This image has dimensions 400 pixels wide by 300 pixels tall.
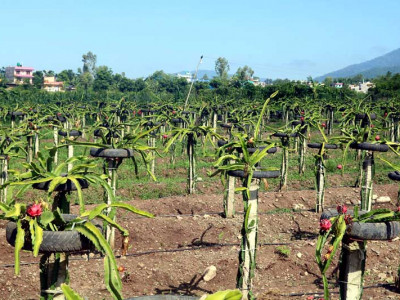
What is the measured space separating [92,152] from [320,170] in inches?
221

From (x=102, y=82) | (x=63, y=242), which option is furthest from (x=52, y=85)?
(x=63, y=242)

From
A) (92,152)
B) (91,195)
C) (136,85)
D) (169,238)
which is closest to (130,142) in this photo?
(92,152)

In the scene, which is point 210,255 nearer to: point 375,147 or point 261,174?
point 261,174

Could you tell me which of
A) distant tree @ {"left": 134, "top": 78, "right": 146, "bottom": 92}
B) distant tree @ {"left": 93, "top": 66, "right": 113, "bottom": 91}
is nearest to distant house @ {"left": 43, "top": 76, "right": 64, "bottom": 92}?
distant tree @ {"left": 93, "top": 66, "right": 113, "bottom": 91}

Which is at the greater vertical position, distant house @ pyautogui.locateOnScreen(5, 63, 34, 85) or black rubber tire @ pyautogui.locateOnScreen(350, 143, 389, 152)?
distant house @ pyautogui.locateOnScreen(5, 63, 34, 85)

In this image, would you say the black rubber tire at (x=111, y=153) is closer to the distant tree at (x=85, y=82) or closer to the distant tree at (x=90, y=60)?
→ the distant tree at (x=85, y=82)

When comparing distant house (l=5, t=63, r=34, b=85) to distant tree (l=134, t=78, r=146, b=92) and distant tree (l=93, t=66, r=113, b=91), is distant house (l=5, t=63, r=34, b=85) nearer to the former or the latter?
distant tree (l=93, t=66, r=113, b=91)

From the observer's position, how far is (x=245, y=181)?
625cm

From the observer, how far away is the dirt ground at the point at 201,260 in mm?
6980

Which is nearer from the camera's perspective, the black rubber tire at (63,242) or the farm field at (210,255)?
the black rubber tire at (63,242)

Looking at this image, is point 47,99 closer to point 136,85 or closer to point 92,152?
point 136,85

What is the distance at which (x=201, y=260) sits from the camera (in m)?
8.03

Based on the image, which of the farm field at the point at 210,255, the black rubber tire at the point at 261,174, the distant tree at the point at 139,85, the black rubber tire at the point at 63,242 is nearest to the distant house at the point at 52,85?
the distant tree at the point at 139,85

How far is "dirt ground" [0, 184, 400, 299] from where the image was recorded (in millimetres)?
6980
